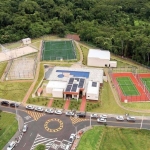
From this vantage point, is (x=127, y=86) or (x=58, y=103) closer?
(x=58, y=103)

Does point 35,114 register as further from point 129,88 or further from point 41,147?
point 129,88

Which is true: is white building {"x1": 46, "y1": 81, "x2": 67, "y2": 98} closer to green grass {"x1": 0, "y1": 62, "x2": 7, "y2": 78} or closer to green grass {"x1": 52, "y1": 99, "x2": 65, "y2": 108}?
green grass {"x1": 52, "y1": 99, "x2": 65, "y2": 108}

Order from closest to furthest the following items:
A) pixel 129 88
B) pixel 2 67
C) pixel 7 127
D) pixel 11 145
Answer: pixel 11 145, pixel 7 127, pixel 129 88, pixel 2 67

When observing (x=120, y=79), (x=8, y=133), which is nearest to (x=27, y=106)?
(x=8, y=133)

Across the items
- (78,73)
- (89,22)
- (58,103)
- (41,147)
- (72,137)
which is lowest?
(72,137)

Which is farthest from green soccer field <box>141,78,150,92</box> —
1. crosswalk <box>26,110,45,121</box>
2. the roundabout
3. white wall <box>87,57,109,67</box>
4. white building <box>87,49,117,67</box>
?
crosswalk <box>26,110,45,121</box>

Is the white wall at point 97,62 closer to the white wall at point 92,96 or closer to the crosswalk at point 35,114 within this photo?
the white wall at point 92,96

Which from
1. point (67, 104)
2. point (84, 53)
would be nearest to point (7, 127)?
point (67, 104)
